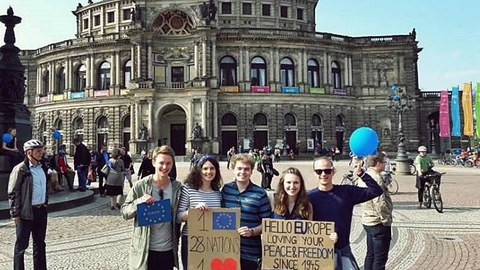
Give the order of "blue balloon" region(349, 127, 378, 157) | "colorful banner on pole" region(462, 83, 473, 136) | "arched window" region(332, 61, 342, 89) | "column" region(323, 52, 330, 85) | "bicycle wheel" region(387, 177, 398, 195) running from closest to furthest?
"blue balloon" region(349, 127, 378, 157) < "bicycle wheel" region(387, 177, 398, 195) < "colorful banner on pole" region(462, 83, 473, 136) < "column" region(323, 52, 330, 85) < "arched window" region(332, 61, 342, 89)

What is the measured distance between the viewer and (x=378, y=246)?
5.80m

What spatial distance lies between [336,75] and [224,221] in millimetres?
48697

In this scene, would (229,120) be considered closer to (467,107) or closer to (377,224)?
(467,107)

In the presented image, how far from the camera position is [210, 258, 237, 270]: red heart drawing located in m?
4.47

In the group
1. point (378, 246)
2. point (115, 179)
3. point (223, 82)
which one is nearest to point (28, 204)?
point (378, 246)

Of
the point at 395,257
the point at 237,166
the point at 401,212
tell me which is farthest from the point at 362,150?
the point at 401,212

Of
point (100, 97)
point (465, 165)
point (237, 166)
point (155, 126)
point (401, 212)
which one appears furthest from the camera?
point (100, 97)

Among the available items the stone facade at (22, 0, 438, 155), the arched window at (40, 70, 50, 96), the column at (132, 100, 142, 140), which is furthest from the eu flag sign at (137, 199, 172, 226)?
the arched window at (40, 70, 50, 96)

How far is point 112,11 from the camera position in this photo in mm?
56719

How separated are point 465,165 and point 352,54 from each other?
1989cm

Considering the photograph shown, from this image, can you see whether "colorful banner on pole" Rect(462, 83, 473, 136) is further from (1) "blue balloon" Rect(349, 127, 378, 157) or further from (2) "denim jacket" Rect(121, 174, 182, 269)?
(2) "denim jacket" Rect(121, 174, 182, 269)

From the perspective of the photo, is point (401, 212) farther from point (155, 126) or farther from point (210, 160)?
point (155, 126)

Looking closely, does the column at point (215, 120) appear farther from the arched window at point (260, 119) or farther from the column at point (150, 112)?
the column at point (150, 112)

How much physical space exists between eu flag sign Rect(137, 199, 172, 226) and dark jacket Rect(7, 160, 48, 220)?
247 centimetres
